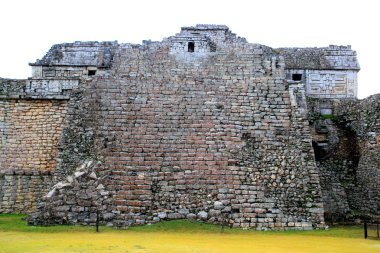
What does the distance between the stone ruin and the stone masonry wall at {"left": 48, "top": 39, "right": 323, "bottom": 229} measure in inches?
1.6

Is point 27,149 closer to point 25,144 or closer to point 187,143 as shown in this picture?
point 25,144

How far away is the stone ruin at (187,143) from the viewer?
633 inches

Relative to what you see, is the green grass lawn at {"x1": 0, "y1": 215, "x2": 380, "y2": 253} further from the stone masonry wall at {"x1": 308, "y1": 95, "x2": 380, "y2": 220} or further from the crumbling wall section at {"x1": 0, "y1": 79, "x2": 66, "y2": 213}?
the crumbling wall section at {"x1": 0, "y1": 79, "x2": 66, "y2": 213}

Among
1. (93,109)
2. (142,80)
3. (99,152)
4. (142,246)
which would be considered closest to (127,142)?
(99,152)

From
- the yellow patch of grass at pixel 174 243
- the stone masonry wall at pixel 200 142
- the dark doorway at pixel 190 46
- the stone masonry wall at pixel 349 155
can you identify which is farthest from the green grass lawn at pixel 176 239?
the dark doorway at pixel 190 46

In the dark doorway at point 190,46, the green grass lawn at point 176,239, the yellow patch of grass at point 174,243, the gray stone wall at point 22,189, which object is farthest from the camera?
the dark doorway at point 190,46

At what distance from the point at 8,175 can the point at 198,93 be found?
25.6 ft

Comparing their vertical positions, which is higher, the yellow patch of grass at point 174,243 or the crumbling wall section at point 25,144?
the crumbling wall section at point 25,144

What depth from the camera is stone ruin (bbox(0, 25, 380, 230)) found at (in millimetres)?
16078

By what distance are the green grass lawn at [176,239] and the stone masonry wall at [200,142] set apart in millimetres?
838

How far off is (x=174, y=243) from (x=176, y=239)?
0.78 meters

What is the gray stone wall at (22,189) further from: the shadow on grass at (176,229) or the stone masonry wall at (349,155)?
the stone masonry wall at (349,155)

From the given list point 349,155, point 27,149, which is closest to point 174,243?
point 27,149

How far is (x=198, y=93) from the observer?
2016cm
